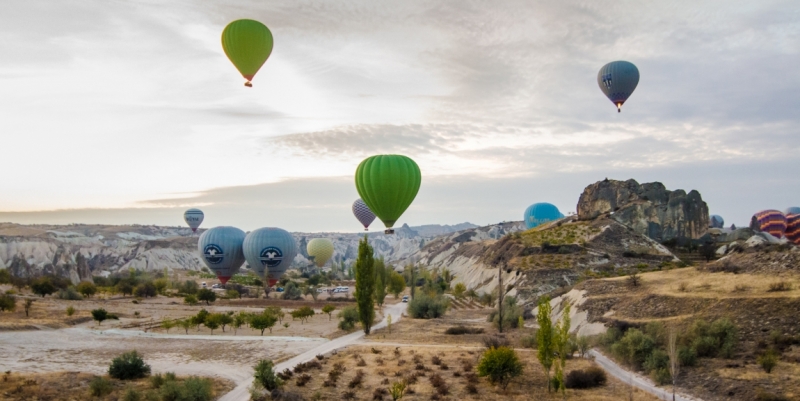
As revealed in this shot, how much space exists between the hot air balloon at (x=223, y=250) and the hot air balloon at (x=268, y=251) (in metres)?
1.92

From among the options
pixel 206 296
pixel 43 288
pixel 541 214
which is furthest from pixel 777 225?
pixel 43 288

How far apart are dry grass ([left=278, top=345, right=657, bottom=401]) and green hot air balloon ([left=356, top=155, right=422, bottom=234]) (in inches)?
601

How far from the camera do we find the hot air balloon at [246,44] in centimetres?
4444

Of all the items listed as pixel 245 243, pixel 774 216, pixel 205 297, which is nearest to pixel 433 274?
pixel 245 243

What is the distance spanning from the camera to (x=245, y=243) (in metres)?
81.4

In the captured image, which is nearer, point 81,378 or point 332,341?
point 81,378

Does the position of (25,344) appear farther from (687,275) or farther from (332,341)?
(687,275)

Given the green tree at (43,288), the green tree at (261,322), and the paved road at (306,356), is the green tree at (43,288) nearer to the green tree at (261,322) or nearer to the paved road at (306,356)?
the green tree at (261,322)

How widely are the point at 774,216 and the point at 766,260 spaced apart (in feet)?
262

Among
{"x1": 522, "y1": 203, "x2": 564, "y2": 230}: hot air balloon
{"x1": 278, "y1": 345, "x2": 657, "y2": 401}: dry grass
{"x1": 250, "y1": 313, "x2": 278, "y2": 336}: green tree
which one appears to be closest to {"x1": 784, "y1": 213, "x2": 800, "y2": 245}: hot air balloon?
{"x1": 522, "y1": 203, "x2": 564, "y2": 230}: hot air balloon

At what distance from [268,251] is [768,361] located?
220 ft

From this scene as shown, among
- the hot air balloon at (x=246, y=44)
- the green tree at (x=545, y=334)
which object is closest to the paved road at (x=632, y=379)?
the green tree at (x=545, y=334)

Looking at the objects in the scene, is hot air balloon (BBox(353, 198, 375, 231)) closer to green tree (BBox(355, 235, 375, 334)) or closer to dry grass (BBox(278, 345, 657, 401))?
green tree (BBox(355, 235, 375, 334))

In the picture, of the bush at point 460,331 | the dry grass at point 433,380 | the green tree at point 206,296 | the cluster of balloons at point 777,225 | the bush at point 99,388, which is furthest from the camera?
the cluster of balloons at point 777,225
